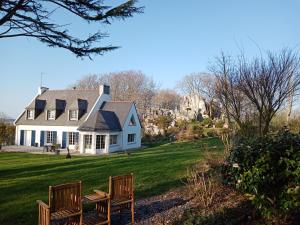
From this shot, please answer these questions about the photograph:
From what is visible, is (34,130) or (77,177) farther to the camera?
(34,130)

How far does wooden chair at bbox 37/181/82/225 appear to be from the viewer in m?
5.23

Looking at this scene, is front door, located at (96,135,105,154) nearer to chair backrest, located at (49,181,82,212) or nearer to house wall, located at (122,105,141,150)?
house wall, located at (122,105,141,150)

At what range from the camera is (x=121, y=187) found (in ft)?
21.3

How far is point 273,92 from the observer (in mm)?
11195

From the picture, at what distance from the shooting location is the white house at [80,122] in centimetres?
3034

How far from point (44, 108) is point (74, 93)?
3.88 meters

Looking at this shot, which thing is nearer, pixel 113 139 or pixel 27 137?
pixel 113 139

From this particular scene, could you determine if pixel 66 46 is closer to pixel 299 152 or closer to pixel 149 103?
pixel 299 152

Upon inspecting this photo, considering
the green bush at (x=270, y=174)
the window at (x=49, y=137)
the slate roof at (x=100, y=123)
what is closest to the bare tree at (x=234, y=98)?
the green bush at (x=270, y=174)

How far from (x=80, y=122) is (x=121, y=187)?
27571 millimetres

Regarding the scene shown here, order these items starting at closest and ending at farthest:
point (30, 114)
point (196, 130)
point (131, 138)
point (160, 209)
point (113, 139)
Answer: point (160, 209), point (113, 139), point (131, 138), point (30, 114), point (196, 130)

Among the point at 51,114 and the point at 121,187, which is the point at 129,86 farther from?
the point at 121,187

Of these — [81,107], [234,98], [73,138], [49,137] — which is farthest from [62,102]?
[234,98]

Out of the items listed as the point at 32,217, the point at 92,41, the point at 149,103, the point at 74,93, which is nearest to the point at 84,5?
the point at 92,41
